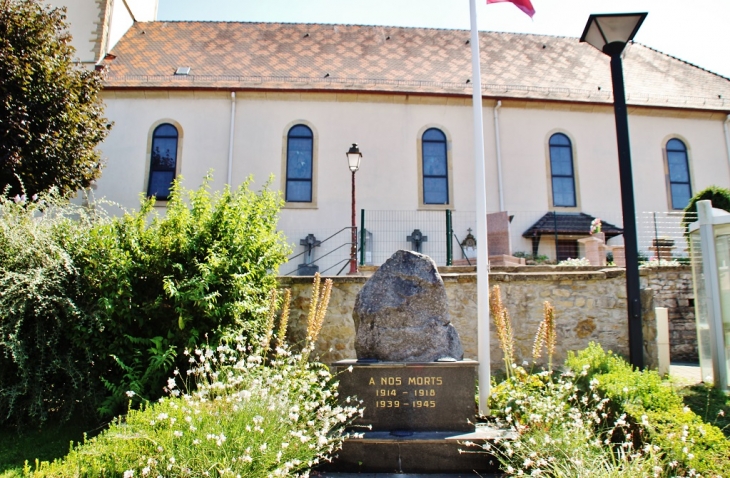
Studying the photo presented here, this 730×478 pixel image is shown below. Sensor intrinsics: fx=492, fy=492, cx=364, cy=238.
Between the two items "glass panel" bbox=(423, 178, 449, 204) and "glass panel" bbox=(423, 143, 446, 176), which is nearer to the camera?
"glass panel" bbox=(423, 178, 449, 204)

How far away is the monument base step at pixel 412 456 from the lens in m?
4.49

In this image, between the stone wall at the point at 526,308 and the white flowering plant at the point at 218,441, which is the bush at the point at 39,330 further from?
the stone wall at the point at 526,308

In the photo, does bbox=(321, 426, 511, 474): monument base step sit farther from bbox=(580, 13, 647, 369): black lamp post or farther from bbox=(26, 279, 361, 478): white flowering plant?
bbox=(580, 13, 647, 369): black lamp post

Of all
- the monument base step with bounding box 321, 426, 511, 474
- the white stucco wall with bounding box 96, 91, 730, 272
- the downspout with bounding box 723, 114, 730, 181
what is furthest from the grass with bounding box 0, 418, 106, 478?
the downspout with bounding box 723, 114, 730, 181

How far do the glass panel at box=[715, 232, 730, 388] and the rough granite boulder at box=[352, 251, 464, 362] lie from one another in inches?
148

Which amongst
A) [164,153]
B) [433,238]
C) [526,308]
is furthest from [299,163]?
[526,308]

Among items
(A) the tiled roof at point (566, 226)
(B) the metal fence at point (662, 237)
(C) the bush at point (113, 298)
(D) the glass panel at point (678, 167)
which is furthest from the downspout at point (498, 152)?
(C) the bush at point (113, 298)

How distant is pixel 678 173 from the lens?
55.5 ft

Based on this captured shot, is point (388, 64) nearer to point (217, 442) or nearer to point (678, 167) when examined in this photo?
point (678, 167)

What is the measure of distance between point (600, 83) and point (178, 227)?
16721 mm

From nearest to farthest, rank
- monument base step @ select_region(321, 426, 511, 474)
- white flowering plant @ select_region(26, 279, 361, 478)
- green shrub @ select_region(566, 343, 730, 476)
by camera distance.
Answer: white flowering plant @ select_region(26, 279, 361, 478)
green shrub @ select_region(566, 343, 730, 476)
monument base step @ select_region(321, 426, 511, 474)

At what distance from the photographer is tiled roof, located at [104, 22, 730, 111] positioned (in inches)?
645

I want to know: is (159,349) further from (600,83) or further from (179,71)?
(600,83)

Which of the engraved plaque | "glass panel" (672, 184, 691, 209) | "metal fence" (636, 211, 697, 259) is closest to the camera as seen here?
the engraved plaque
